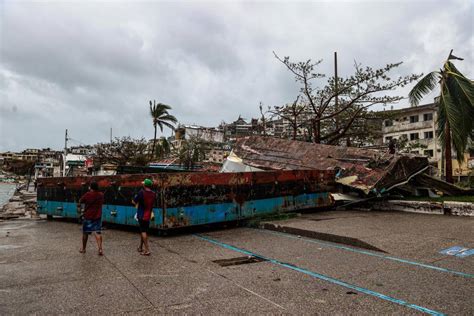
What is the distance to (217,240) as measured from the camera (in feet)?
26.9

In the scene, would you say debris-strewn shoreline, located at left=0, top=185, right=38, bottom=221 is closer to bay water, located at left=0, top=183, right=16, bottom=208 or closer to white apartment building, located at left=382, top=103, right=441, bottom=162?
bay water, located at left=0, top=183, right=16, bottom=208

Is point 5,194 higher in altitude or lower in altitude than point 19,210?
lower

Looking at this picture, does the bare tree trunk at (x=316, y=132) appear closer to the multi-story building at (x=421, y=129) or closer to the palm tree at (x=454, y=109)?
the palm tree at (x=454, y=109)

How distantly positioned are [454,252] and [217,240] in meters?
4.61

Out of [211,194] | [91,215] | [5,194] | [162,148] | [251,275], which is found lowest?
[5,194]

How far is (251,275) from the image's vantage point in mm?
5340

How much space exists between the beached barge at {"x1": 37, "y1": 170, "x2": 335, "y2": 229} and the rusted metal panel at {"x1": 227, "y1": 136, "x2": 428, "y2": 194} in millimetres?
851

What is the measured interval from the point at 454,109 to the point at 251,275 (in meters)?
11.6

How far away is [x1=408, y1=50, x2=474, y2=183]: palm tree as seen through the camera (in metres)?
13.1

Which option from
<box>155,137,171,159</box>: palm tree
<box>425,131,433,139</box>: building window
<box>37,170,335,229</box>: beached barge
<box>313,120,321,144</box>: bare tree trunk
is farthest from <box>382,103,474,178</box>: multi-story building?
<box>37,170,335,229</box>: beached barge

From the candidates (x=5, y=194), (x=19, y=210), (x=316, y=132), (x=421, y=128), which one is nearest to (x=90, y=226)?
(x=316, y=132)

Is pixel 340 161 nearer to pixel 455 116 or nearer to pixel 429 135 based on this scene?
pixel 455 116

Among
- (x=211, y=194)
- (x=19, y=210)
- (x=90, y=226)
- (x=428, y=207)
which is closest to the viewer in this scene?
(x=90, y=226)

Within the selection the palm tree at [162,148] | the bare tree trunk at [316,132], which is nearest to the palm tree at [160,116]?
A: the palm tree at [162,148]
